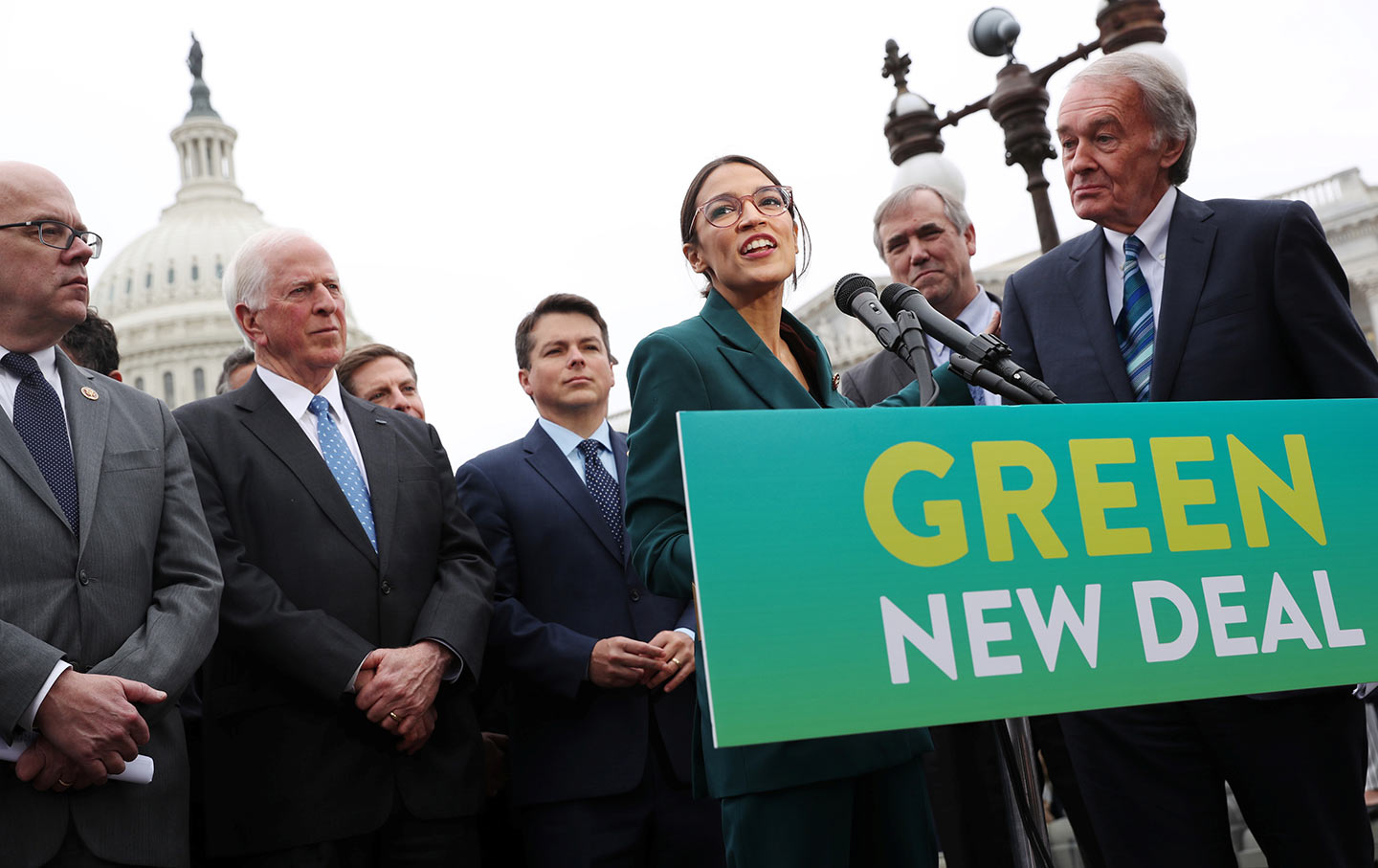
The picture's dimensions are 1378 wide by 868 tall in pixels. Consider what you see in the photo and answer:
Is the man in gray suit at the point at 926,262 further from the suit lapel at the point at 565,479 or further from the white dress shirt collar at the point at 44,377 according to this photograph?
the white dress shirt collar at the point at 44,377

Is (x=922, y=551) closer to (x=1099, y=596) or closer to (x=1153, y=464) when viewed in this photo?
(x=1099, y=596)

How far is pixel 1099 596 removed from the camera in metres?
1.83

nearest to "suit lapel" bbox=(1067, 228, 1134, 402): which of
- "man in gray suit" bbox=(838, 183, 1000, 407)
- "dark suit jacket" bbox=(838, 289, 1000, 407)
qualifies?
"dark suit jacket" bbox=(838, 289, 1000, 407)

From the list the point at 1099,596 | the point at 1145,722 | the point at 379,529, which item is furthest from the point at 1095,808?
the point at 379,529

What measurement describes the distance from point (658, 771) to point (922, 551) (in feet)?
5.90

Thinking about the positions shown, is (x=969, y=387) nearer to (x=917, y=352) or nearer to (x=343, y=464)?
(x=917, y=352)

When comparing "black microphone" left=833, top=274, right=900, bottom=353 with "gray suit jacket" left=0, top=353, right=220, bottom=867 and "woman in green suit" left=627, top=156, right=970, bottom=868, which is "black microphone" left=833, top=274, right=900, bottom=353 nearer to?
"woman in green suit" left=627, top=156, right=970, bottom=868

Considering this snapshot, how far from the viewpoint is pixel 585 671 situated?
3.30m

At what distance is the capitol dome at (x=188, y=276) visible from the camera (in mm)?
75500

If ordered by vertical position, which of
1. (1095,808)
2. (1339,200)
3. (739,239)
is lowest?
(1095,808)

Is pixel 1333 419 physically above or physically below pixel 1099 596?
above

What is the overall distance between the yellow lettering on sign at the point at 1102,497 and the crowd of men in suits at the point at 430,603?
1.84 feet

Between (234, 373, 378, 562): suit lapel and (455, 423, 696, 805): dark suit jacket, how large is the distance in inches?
21.6

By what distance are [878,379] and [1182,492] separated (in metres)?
2.35
